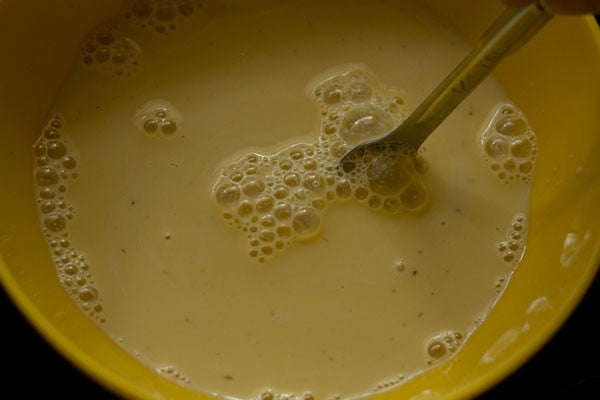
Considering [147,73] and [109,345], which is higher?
[147,73]

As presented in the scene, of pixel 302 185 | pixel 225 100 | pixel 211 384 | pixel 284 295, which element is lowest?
pixel 211 384

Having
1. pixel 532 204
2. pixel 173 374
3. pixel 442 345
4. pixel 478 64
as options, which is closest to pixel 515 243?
pixel 532 204

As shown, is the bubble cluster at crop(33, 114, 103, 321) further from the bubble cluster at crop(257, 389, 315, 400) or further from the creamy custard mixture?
the bubble cluster at crop(257, 389, 315, 400)

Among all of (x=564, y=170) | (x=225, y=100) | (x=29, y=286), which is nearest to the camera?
(x=29, y=286)

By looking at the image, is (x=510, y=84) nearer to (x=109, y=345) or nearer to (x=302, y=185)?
(x=302, y=185)

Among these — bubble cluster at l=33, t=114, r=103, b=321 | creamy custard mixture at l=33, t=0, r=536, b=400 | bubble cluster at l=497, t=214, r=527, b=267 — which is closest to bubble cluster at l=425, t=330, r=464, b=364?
creamy custard mixture at l=33, t=0, r=536, b=400

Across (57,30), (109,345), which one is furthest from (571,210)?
(57,30)
